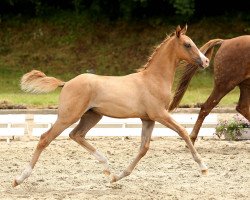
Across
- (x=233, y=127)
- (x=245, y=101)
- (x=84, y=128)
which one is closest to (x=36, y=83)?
(x=84, y=128)

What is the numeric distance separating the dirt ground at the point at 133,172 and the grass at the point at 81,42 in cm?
1124

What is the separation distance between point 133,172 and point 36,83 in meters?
1.69

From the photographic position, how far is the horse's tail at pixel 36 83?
8.87 m

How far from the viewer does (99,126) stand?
13.4 meters

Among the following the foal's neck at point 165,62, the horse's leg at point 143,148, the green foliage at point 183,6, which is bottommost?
the green foliage at point 183,6

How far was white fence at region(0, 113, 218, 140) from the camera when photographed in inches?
509

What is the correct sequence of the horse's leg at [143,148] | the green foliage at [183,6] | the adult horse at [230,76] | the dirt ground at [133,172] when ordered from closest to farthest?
the dirt ground at [133,172]
the horse's leg at [143,148]
the adult horse at [230,76]
the green foliage at [183,6]

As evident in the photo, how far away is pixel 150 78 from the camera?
8734mm

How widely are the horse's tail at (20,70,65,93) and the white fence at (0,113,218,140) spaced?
4.06 metres

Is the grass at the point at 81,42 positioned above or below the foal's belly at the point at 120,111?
below

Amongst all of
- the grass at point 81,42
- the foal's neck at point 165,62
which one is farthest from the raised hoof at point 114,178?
the grass at point 81,42

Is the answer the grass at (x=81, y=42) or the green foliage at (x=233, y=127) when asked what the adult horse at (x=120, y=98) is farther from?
the grass at (x=81, y=42)

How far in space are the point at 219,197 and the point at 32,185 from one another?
84.7 inches

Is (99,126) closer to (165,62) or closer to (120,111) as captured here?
(165,62)
